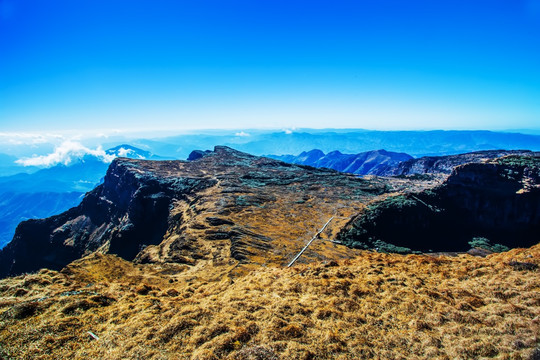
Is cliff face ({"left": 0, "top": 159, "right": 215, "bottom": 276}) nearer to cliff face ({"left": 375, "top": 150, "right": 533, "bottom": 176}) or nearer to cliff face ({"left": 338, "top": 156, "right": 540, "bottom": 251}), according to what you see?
cliff face ({"left": 338, "top": 156, "right": 540, "bottom": 251})

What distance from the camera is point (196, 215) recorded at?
49.0 meters

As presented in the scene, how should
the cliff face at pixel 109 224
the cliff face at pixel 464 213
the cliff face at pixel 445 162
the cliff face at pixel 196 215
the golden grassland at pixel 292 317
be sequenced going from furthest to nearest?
the cliff face at pixel 445 162, the cliff face at pixel 109 224, the cliff face at pixel 464 213, the cliff face at pixel 196 215, the golden grassland at pixel 292 317

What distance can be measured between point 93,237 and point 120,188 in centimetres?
1623

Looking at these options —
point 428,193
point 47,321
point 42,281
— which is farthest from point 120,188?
point 428,193

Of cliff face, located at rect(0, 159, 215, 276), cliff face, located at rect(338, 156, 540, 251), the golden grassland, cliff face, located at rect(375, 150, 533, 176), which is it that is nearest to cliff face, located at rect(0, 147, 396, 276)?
cliff face, located at rect(0, 159, 215, 276)

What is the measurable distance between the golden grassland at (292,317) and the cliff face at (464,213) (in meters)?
26.0

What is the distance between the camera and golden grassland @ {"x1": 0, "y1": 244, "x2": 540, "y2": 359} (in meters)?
10.2

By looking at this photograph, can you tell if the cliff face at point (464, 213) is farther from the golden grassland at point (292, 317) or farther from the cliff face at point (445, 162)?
the cliff face at point (445, 162)

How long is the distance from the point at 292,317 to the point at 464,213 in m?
67.4

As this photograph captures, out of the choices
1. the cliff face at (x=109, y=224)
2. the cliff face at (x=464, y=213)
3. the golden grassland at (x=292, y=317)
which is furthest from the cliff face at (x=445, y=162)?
the golden grassland at (x=292, y=317)

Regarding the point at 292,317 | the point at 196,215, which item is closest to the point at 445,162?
the point at 196,215

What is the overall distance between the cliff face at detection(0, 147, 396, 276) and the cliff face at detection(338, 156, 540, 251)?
20.6ft

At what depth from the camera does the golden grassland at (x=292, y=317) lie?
33.5 feet

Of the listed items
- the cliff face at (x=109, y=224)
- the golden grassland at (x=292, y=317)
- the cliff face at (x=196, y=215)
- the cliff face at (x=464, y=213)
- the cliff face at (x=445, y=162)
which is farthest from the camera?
the cliff face at (x=445, y=162)
